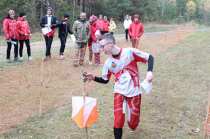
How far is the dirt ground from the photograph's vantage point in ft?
34.9

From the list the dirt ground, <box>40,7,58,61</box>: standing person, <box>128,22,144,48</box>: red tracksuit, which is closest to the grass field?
the dirt ground

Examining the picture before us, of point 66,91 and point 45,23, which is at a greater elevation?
point 45,23

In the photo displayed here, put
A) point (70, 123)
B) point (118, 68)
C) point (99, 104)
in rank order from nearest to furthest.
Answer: point (118, 68) → point (70, 123) → point (99, 104)

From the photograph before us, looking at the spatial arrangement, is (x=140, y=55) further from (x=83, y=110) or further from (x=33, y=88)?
(x=33, y=88)

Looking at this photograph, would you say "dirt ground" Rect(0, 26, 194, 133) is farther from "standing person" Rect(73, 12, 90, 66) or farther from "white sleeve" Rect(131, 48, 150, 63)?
"white sleeve" Rect(131, 48, 150, 63)

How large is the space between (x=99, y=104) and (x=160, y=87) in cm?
307

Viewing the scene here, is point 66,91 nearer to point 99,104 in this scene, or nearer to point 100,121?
point 99,104

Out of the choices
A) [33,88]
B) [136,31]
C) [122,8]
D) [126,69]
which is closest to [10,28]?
[33,88]

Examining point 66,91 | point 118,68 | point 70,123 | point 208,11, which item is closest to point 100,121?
point 70,123

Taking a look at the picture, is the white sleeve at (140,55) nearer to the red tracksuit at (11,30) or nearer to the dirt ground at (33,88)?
the dirt ground at (33,88)

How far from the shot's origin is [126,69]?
7602 mm

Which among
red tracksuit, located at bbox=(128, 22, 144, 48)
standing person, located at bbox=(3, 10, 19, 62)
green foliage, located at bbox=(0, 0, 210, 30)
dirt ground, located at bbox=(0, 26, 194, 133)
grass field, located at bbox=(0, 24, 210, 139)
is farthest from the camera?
green foliage, located at bbox=(0, 0, 210, 30)

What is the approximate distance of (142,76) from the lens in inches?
617

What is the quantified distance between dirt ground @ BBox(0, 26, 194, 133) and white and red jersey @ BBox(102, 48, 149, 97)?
2804mm
